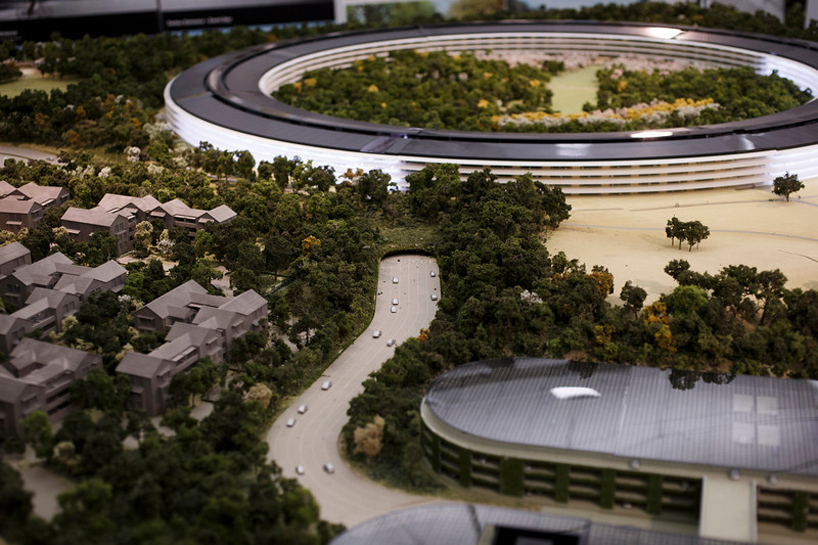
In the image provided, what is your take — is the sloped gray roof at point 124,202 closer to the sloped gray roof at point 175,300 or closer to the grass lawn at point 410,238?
the sloped gray roof at point 175,300

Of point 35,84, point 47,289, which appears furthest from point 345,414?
point 35,84

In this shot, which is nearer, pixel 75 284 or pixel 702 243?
pixel 75 284

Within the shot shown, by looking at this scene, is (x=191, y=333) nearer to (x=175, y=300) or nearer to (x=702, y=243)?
(x=175, y=300)

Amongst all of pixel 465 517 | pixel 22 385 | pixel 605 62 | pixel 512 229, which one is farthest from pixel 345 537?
pixel 605 62

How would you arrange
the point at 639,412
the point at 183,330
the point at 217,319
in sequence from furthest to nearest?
the point at 217,319, the point at 183,330, the point at 639,412

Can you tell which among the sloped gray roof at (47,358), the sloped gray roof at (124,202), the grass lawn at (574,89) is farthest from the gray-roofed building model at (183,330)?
the grass lawn at (574,89)
